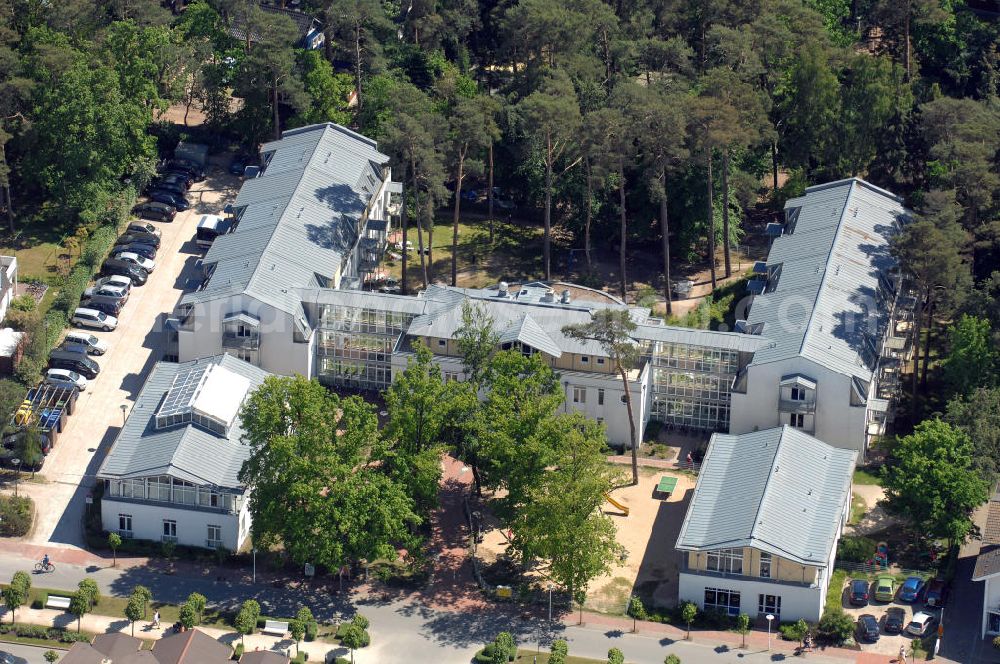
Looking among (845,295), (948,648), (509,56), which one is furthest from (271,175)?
(948,648)

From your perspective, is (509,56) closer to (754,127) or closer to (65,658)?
(754,127)

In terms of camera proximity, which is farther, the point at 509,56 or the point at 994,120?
the point at 509,56

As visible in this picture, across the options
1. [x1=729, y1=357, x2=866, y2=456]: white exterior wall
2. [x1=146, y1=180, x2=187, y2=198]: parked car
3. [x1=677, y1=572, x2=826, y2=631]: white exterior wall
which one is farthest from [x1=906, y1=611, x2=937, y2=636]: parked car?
[x1=146, y1=180, x2=187, y2=198]: parked car

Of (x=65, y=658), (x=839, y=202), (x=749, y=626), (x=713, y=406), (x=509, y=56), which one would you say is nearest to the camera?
(x=65, y=658)

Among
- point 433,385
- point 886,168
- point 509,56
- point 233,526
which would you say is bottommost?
point 233,526

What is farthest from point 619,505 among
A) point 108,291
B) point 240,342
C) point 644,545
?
point 108,291

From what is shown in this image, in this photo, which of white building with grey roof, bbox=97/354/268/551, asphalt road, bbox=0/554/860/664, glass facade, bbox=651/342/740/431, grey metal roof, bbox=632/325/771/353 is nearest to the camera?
asphalt road, bbox=0/554/860/664

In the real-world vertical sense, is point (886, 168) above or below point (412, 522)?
above

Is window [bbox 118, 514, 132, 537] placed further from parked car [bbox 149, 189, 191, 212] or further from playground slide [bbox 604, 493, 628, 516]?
parked car [bbox 149, 189, 191, 212]
